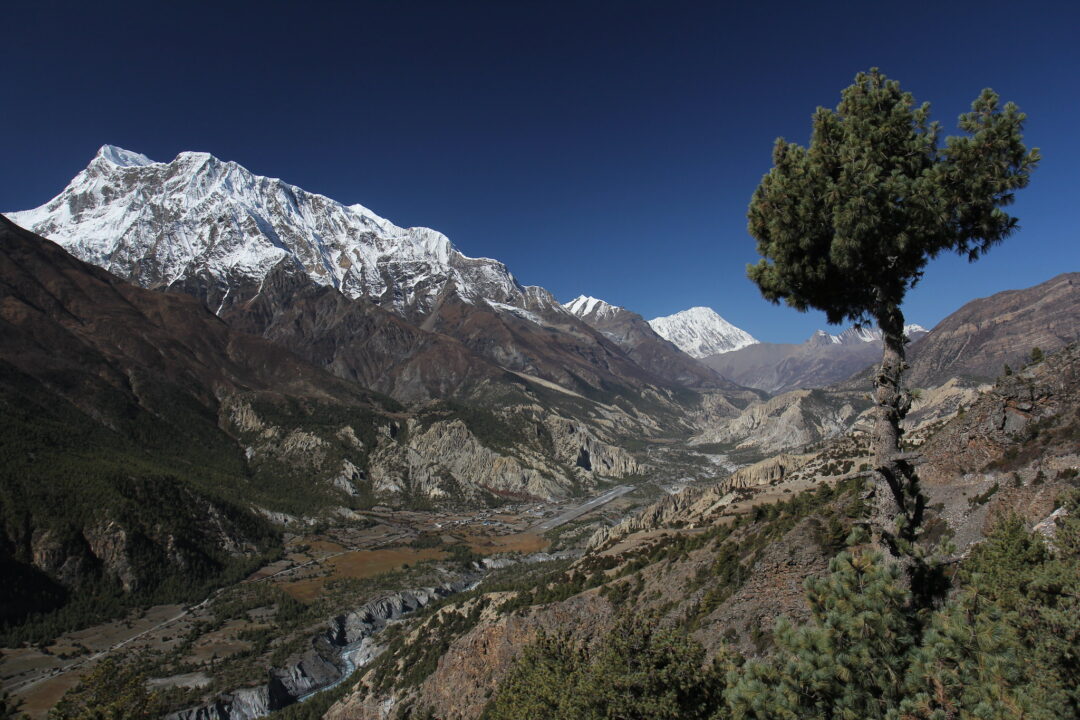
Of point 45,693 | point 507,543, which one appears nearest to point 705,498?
point 507,543

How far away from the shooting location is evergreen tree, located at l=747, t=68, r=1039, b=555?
33.3ft

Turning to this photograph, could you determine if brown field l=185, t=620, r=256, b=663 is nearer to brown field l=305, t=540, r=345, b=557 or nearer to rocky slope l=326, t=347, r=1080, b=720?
brown field l=305, t=540, r=345, b=557

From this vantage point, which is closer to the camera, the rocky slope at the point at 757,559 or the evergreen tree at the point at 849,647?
the evergreen tree at the point at 849,647

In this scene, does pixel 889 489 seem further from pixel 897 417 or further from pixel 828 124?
pixel 828 124

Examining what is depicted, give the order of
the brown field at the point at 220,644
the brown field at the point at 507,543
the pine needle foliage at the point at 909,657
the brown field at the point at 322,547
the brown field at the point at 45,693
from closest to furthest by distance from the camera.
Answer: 1. the pine needle foliage at the point at 909,657
2. the brown field at the point at 45,693
3. the brown field at the point at 220,644
4. the brown field at the point at 507,543
5. the brown field at the point at 322,547

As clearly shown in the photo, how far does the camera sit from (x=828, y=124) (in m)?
11.4

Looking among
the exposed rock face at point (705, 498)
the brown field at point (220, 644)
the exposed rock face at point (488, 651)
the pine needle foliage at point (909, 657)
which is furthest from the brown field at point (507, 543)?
the pine needle foliage at point (909, 657)

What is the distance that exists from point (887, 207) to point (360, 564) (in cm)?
15456

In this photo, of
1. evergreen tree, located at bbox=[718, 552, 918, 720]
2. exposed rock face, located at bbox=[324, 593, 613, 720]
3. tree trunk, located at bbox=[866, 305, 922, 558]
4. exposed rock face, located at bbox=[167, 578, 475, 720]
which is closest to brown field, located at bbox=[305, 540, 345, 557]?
exposed rock face, located at bbox=[167, 578, 475, 720]

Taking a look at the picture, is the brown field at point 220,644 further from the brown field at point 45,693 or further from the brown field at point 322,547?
the brown field at point 322,547

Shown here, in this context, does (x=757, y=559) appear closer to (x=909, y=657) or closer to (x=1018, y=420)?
(x=1018, y=420)

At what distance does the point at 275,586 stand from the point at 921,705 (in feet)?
476

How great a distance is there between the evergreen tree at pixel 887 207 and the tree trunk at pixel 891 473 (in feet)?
0.07

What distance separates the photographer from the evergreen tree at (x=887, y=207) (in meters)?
10.2
